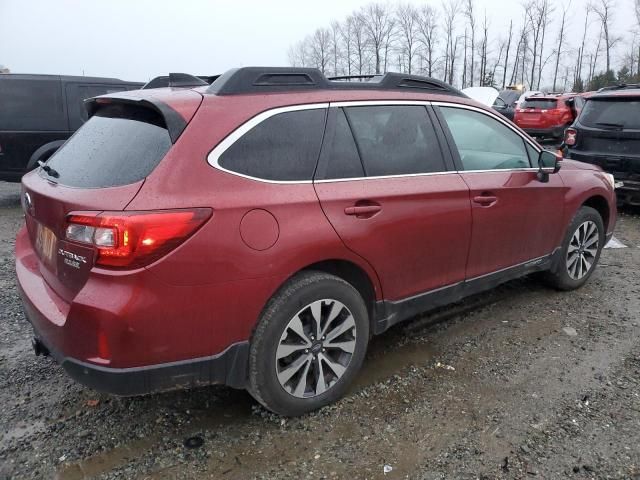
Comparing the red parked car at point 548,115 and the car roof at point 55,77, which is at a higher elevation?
the car roof at point 55,77

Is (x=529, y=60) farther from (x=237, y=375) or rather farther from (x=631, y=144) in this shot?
(x=237, y=375)

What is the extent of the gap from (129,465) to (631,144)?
6979 mm

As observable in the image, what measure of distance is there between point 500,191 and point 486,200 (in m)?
0.18

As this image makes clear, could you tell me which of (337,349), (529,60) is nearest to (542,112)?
(337,349)

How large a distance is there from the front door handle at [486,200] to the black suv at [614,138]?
436 centimetres

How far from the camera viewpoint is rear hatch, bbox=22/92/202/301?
90.4 inches

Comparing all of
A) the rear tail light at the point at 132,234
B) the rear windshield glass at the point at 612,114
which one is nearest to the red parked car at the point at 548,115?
the rear windshield glass at the point at 612,114

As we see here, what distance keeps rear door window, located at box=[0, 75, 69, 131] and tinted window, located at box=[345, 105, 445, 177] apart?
6.61 m

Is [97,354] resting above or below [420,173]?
below

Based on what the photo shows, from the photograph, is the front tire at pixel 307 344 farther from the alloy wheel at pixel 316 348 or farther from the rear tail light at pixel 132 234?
the rear tail light at pixel 132 234

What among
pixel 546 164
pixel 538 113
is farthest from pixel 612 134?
pixel 538 113

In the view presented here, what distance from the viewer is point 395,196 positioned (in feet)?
9.78

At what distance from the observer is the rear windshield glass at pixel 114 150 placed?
2.38 metres

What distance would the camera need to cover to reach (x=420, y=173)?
321cm
